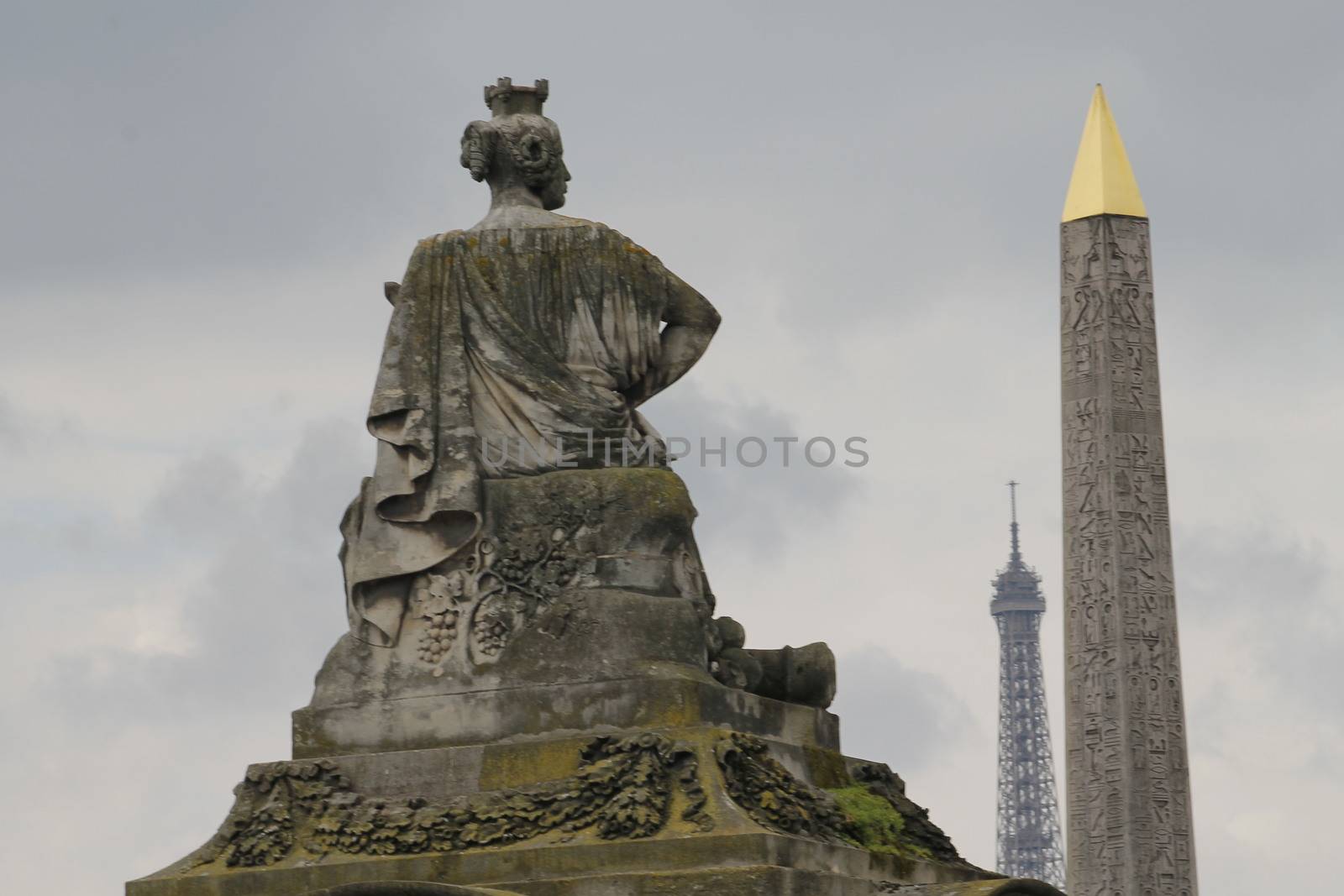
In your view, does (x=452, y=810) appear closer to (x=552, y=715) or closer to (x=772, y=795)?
(x=552, y=715)

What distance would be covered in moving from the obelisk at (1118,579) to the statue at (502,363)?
64.4ft

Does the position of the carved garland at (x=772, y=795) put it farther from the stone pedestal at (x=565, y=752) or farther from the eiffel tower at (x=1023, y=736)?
the eiffel tower at (x=1023, y=736)

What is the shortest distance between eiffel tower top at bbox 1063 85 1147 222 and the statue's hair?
66.2 feet

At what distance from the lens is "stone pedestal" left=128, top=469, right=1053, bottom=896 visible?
837 inches

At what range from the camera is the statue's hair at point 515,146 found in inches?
928

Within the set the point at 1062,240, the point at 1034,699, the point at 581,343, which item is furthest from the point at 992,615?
the point at 581,343

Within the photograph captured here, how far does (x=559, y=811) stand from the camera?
21.5 meters

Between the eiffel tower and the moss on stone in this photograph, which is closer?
the moss on stone

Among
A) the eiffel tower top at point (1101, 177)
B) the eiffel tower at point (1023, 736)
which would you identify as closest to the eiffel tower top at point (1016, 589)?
the eiffel tower at point (1023, 736)

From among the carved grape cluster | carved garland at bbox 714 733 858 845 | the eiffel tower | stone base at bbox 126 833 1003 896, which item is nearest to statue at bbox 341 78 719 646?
the carved grape cluster

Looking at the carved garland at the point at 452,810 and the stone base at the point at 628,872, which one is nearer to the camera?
the stone base at the point at 628,872

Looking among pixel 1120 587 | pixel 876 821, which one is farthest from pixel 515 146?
pixel 1120 587

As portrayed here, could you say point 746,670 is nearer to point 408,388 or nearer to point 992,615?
point 408,388

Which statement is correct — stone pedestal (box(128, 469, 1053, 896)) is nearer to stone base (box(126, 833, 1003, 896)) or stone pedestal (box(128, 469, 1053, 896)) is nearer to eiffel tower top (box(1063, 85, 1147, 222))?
stone base (box(126, 833, 1003, 896))
